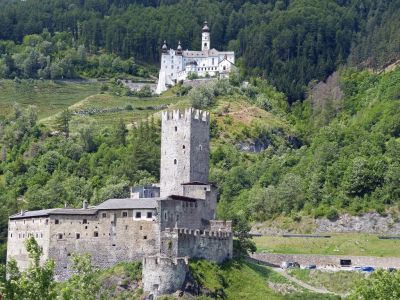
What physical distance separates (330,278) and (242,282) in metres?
7.84

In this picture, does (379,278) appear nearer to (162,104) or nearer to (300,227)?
(300,227)

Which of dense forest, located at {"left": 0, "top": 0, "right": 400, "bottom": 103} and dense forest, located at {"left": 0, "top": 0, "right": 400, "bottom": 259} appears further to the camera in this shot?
dense forest, located at {"left": 0, "top": 0, "right": 400, "bottom": 103}

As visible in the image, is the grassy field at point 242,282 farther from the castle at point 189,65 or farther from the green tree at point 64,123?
the castle at point 189,65

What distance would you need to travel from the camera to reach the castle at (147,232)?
7556 cm

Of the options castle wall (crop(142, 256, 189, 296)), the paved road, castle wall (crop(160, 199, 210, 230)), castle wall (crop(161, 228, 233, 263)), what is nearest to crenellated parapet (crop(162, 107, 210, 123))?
castle wall (crop(160, 199, 210, 230))

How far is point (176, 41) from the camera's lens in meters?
196

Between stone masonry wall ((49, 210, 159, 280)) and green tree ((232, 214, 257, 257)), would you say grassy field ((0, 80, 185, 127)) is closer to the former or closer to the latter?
green tree ((232, 214, 257, 257))

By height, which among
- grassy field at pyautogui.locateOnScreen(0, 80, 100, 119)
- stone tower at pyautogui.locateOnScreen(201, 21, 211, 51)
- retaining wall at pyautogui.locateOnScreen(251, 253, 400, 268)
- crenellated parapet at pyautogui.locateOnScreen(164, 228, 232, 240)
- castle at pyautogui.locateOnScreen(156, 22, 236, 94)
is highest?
stone tower at pyautogui.locateOnScreen(201, 21, 211, 51)

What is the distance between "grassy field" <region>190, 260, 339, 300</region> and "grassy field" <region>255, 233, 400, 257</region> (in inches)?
371

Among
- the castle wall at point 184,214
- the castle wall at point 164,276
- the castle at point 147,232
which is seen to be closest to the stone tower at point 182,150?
the castle at point 147,232

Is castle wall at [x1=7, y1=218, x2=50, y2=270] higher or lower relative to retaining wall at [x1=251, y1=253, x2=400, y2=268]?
higher

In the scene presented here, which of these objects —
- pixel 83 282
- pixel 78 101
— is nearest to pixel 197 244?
pixel 83 282

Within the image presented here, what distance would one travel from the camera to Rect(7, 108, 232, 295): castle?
75.6m

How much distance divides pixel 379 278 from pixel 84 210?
34881 mm
